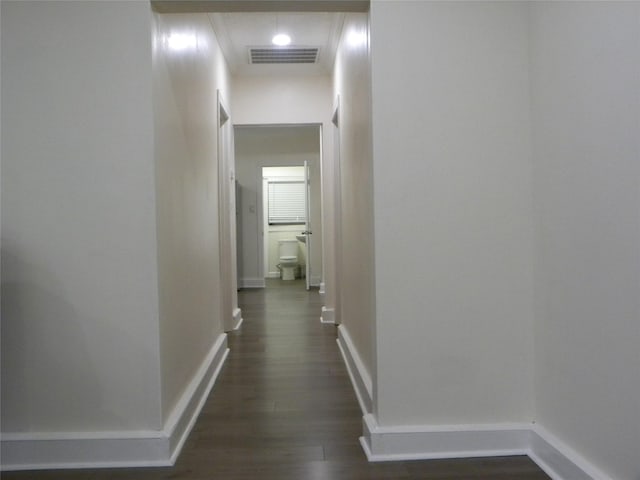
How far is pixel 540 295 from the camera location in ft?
6.30

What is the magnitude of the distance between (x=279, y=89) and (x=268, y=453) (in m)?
3.87

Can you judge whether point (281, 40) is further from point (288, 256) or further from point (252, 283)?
point (288, 256)

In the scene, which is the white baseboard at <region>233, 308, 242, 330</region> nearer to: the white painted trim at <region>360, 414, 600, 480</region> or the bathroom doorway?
the white painted trim at <region>360, 414, 600, 480</region>

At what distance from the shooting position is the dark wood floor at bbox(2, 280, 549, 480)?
1.86 meters

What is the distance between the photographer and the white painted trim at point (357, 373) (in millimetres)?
2402

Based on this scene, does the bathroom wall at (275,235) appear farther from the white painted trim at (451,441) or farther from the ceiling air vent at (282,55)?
the white painted trim at (451,441)

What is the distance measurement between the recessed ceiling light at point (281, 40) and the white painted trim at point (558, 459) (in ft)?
11.2

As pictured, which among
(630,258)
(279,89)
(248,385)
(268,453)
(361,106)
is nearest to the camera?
(630,258)

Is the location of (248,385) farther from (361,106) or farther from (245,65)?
(245,65)

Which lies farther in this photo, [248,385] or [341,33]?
[341,33]

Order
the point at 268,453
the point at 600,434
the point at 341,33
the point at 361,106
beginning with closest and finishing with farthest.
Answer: the point at 600,434 → the point at 268,453 → the point at 361,106 → the point at 341,33

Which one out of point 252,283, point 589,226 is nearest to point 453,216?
point 589,226

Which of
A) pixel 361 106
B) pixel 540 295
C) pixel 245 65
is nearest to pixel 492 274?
pixel 540 295

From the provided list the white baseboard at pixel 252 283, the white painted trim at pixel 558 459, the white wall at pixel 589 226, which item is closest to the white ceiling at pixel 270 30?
the white wall at pixel 589 226
